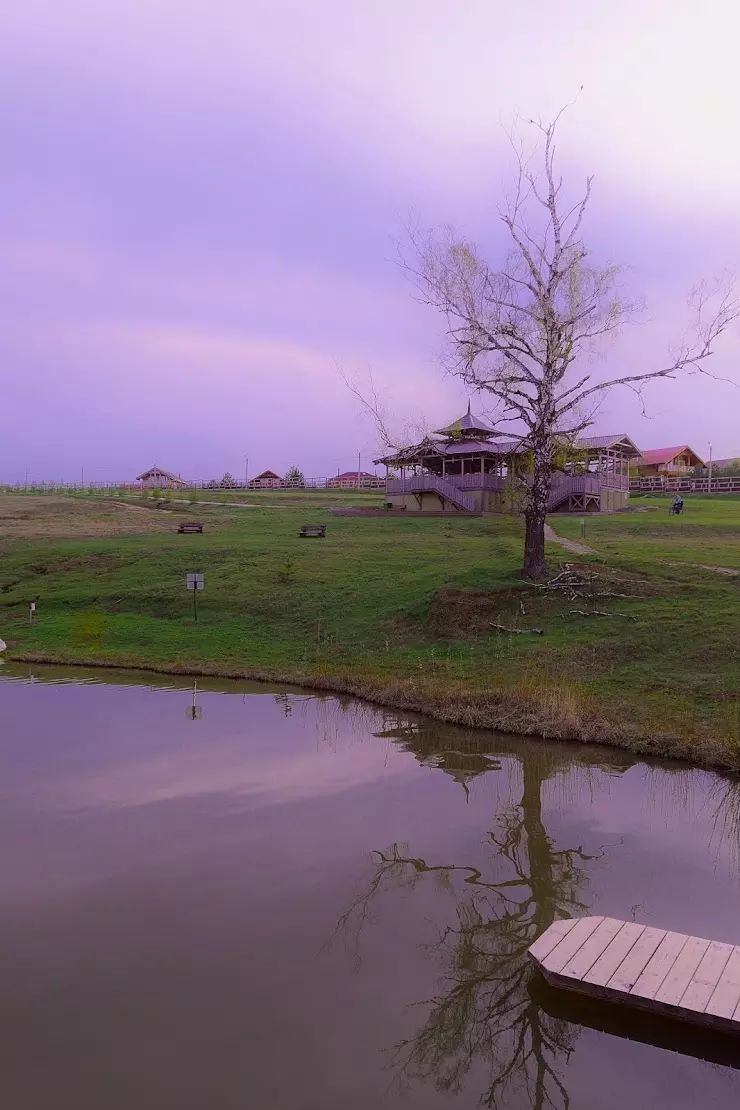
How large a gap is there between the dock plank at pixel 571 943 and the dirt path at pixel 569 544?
71.1 feet

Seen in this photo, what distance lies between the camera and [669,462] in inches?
3091

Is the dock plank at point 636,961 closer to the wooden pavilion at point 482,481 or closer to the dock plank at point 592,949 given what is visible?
the dock plank at point 592,949

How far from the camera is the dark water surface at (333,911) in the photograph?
260 inches

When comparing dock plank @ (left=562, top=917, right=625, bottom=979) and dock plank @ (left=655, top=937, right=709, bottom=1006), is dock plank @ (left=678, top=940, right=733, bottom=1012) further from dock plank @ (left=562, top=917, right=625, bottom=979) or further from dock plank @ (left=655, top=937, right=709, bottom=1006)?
dock plank @ (left=562, top=917, right=625, bottom=979)

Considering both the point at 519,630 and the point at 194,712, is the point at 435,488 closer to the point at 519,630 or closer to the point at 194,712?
the point at 519,630

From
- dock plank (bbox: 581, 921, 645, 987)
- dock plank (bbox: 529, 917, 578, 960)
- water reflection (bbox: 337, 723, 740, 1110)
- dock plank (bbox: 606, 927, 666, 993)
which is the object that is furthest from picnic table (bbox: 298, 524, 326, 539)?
dock plank (bbox: 606, 927, 666, 993)

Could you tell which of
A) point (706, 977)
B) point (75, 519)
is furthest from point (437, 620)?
point (75, 519)

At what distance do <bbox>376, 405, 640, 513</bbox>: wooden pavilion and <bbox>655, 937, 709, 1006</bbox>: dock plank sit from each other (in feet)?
129

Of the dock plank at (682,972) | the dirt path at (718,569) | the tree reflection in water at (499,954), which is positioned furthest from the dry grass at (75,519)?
the dock plank at (682,972)

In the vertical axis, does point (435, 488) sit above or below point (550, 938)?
above

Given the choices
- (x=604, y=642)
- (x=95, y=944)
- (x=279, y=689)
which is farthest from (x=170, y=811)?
(x=604, y=642)

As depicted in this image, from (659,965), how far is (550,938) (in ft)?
3.33

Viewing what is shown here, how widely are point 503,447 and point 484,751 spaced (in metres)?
39.4

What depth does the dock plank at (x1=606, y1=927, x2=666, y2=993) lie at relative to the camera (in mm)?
7242
